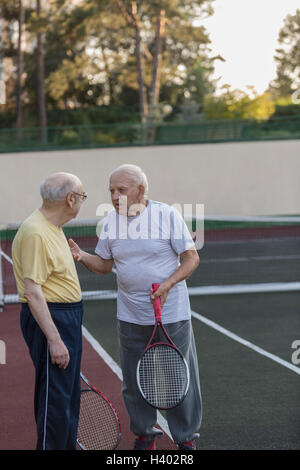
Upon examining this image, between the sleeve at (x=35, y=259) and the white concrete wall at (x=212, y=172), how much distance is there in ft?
70.3

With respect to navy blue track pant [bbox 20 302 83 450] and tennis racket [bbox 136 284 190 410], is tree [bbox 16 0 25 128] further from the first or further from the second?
navy blue track pant [bbox 20 302 83 450]

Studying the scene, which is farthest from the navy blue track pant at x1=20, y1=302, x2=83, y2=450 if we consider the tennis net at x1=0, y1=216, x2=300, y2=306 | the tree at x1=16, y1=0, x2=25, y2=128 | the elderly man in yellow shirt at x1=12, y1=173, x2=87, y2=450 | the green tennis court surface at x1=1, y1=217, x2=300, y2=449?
the tree at x1=16, y1=0, x2=25, y2=128

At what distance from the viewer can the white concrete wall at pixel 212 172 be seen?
25734mm

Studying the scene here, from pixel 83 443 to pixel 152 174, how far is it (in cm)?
2168

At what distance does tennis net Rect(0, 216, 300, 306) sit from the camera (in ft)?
37.0

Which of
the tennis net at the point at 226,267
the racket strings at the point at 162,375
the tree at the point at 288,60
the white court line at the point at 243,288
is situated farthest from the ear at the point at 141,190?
the tree at the point at 288,60

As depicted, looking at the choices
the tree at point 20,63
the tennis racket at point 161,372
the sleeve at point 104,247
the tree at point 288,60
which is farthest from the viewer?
the tree at point 288,60

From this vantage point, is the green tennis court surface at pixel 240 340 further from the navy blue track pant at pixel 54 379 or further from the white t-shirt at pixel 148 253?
the navy blue track pant at pixel 54 379

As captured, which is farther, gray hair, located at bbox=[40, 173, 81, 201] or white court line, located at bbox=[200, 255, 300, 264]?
white court line, located at bbox=[200, 255, 300, 264]

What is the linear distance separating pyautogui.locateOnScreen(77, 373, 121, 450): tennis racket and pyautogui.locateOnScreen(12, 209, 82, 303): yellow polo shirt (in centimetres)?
85
